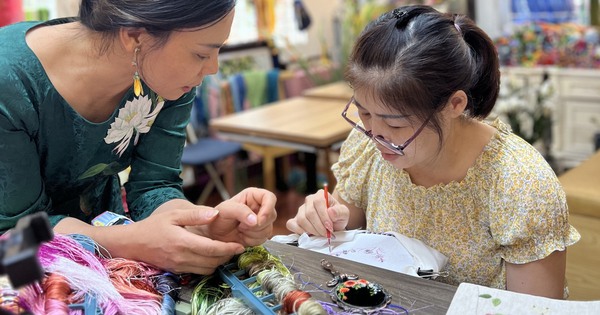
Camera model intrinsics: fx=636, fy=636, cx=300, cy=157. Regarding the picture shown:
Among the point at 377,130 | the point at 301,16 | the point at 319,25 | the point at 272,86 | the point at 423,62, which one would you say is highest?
the point at 423,62

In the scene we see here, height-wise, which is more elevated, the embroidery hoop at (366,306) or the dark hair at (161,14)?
the dark hair at (161,14)

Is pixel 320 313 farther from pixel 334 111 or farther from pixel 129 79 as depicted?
pixel 334 111

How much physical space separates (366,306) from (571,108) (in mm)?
4190

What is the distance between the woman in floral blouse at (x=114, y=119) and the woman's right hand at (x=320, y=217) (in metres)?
0.22

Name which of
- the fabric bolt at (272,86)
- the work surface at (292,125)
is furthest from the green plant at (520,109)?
the fabric bolt at (272,86)

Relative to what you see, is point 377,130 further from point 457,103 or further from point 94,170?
point 94,170

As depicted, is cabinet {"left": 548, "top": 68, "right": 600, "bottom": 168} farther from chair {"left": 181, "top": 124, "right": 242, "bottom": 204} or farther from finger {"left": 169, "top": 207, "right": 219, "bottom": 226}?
finger {"left": 169, "top": 207, "right": 219, "bottom": 226}

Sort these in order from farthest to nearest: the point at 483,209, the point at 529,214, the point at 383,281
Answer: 1. the point at 483,209
2. the point at 529,214
3. the point at 383,281

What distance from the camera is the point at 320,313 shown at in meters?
0.91

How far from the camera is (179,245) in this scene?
1.09 m

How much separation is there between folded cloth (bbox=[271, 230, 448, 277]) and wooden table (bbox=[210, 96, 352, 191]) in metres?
1.99

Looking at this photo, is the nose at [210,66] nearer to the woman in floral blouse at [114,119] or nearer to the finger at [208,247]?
the woman in floral blouse at [114,119]

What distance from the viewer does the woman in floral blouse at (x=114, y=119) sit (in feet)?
3.71

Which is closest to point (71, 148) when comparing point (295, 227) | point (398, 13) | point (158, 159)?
point (158, 159)
